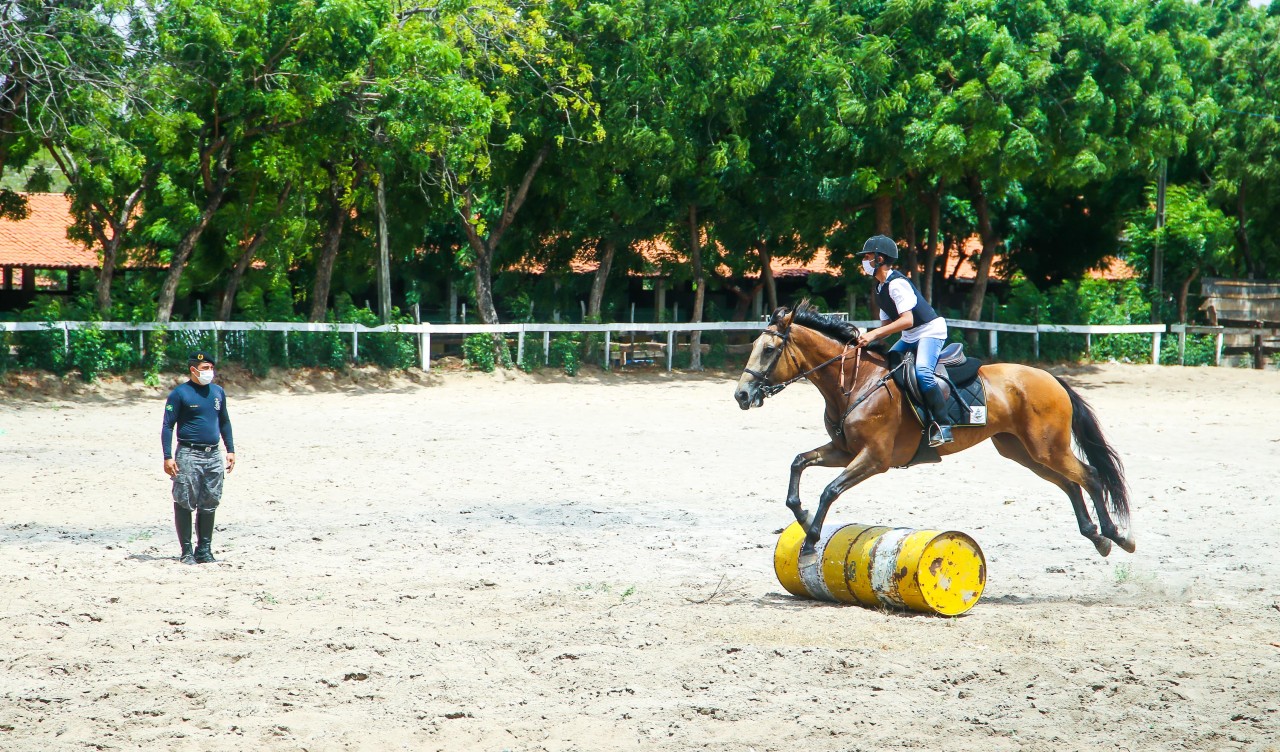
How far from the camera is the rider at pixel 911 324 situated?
978cm

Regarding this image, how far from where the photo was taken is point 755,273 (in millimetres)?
39812

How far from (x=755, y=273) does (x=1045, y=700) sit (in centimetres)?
3345

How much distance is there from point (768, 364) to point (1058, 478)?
2919 mm

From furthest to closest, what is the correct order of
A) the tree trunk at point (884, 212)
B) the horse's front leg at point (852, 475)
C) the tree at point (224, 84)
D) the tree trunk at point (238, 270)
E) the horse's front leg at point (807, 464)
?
the tree trunk at point (884, 212), the tree trunk at point (238, 270), the tree at point (224, 84), the horse's front leg at point (852, 475), the horse's front leg at point (807, 464)

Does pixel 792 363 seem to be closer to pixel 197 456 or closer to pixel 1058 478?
pixel 1058 478

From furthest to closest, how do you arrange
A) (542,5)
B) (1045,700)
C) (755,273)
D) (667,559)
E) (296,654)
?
1. (755,273)
2. (542,5)
3. (667,559)
4. (296,654)
5. (1045,700)

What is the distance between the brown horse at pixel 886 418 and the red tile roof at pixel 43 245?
26.8 metres

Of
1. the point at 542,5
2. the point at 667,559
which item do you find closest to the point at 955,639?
the point at 667,559

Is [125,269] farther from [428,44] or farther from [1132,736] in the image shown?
[1132,736]

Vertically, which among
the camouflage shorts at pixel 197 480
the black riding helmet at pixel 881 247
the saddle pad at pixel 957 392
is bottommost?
the camouflage shorts at pixel 197 480

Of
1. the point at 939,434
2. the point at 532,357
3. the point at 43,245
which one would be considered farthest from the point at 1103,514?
the point at 43,245

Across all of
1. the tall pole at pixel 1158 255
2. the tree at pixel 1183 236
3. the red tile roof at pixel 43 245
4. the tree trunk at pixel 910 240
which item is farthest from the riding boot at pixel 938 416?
the red tile roof at pixel 43 245

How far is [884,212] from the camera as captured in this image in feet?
102

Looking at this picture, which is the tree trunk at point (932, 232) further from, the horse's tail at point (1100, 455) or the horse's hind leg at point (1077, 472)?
the horse's hind leg at point (1077, 472)
